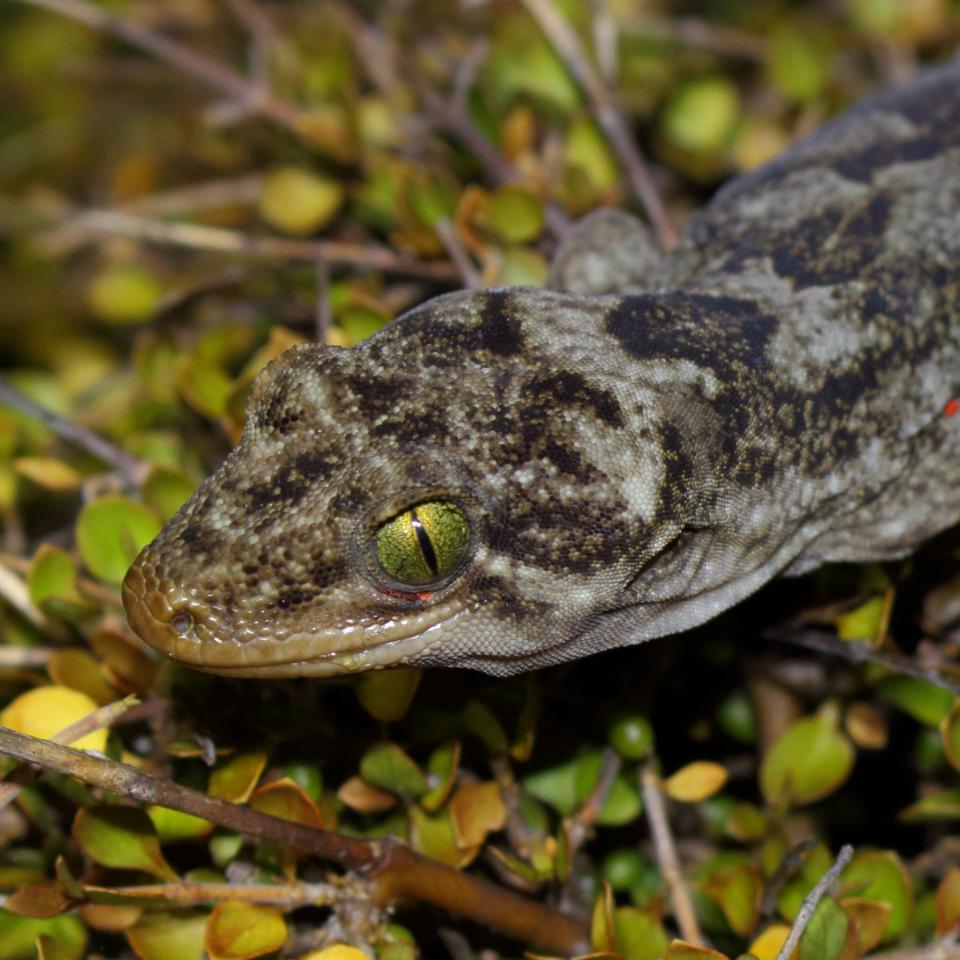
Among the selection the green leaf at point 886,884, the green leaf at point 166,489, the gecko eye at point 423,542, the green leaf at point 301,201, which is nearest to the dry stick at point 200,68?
the green leaf at point 301,201

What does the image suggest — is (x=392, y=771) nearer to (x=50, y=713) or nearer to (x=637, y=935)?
(x=637, y=935)

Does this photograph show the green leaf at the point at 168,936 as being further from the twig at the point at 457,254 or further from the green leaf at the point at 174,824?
the twig at the point at 457,254

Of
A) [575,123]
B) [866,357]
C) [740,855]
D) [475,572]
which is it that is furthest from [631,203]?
[740,855]

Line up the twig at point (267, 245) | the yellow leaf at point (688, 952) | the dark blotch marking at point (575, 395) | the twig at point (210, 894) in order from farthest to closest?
the twig at point (267, 245), the dark blotch marking at point (575, 395), the twig at point (210, 894), the yellow leaf at point (688, 952)

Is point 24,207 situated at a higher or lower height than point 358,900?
higher

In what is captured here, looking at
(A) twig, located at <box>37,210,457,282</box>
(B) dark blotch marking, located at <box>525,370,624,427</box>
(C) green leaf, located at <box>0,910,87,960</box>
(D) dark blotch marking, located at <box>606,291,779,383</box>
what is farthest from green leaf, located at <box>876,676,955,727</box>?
(C) green leaf, located at <box>0,910,87,960</box>

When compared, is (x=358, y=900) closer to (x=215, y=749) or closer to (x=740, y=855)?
(x=215, y=749)
